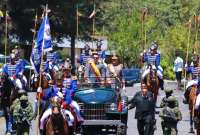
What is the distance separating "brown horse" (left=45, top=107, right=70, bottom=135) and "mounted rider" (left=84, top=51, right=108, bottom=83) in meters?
4.72

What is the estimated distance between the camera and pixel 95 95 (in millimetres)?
22875

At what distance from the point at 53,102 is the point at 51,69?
8605mm

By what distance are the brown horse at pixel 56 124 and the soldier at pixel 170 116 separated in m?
3.15

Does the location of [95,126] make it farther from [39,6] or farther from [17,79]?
[39,6]

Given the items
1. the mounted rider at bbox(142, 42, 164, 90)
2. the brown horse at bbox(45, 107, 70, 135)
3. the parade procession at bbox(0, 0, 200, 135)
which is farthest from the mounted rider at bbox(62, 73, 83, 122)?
the mounted rider at bbox(142, 42, 164, 90)

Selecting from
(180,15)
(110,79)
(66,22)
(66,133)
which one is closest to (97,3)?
(66,22)

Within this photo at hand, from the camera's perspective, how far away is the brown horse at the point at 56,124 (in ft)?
62.4

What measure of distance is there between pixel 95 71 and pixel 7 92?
10.7 ft

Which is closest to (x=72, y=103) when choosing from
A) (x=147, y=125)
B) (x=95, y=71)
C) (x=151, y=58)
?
(x=147, y=125)

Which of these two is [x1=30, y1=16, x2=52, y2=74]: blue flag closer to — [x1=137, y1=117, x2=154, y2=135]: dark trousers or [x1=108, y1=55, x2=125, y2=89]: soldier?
[x1=108, y1=55, x2=125, y2=89]: soldier

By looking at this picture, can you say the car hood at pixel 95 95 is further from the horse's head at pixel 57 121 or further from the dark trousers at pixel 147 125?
the horse's head at pixel 57 121

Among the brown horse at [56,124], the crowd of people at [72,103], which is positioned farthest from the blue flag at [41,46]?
the brown horse at [56,124]

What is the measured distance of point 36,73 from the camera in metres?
22.7

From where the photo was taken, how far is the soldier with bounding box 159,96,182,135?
20.8 meters
